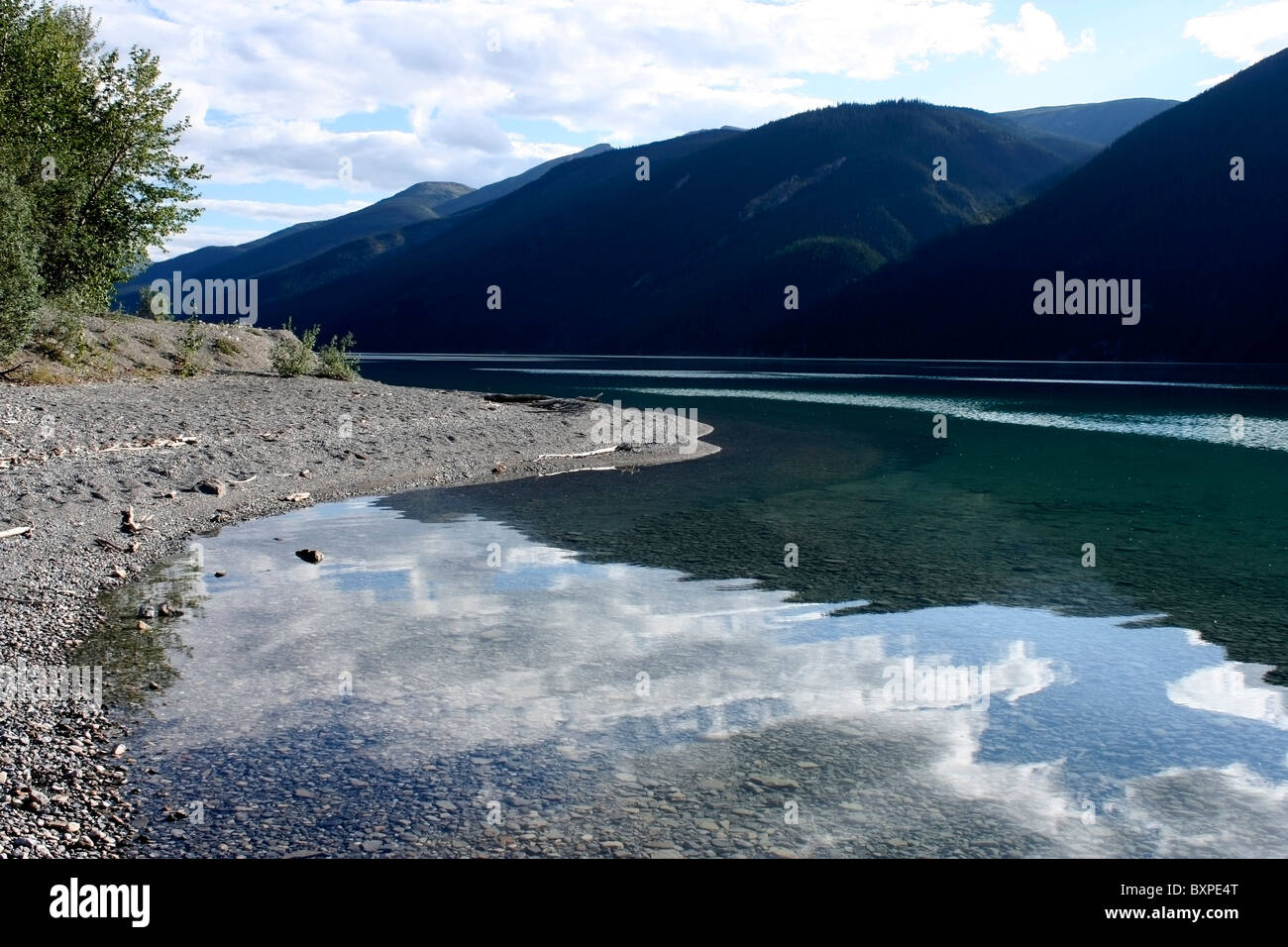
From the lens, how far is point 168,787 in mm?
8523

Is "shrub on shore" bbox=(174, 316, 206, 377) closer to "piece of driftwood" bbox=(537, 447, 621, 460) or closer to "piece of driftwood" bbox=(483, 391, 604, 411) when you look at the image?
"piece of driftwood" bbox=(483, 391, 604, 411)

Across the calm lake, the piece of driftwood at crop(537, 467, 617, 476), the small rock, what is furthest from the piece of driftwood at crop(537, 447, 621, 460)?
the small rock

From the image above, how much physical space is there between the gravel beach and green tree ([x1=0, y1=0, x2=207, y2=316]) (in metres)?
7.54

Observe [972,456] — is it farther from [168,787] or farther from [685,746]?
[168,787]

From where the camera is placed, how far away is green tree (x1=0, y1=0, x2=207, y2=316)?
1494 inches

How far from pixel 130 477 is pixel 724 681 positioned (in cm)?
1571

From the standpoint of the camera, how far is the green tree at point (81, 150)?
3794 cm

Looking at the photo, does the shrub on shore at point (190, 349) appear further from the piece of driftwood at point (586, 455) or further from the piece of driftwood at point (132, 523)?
the piece of driftwood at point (132, 523)

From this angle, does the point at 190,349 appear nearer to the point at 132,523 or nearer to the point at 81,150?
the point at 81,150

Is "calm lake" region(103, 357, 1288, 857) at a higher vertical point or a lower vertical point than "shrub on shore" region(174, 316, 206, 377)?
lower

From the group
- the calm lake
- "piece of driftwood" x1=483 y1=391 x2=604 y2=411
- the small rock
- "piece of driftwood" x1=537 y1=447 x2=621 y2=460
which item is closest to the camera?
the calm lake

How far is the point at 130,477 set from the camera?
2153cm

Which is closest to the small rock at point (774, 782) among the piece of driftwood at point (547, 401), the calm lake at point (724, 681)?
the calm lake at point (724, 681)

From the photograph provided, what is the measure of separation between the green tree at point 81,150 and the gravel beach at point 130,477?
7.54m
